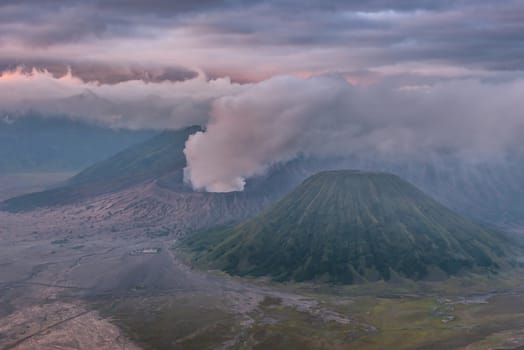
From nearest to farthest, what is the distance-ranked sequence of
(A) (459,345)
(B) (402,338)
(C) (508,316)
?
(A) (459,345) < (B) (402,338) < (C) (508,316)

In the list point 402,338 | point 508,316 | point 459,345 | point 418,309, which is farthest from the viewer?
point 418,309

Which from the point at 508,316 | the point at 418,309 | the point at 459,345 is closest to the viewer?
the point at 459,345

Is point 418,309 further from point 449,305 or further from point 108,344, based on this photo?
point 108,344

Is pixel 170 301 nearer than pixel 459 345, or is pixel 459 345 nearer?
pixel 459 345

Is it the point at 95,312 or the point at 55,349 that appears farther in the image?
the point at 95,312

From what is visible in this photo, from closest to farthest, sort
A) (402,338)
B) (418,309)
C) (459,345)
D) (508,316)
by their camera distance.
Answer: (459,345), (402,338), (508,316), (418,309)

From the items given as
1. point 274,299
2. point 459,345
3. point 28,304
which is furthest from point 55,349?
point 459,345

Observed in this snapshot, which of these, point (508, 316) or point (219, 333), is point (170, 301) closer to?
point (219, 333)

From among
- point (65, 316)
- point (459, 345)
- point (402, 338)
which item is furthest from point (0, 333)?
point (459, 345)

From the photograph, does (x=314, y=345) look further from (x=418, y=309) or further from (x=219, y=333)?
(x=418, y=309)
